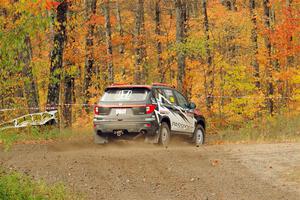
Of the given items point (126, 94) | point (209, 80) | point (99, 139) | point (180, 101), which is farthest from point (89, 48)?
point (126, 94)

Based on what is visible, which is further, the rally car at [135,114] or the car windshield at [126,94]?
the car windshield at [126,94]

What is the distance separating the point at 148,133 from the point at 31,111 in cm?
948

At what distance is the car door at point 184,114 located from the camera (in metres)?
16.5

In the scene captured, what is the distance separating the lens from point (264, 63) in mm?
27906

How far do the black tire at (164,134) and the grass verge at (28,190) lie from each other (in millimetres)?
6005

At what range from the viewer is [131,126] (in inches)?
582

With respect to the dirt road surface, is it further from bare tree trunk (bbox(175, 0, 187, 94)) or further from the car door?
bare tree trunk (bbox(175, 0, 187, 94))

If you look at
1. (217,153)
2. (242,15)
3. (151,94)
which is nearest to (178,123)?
(151,94)

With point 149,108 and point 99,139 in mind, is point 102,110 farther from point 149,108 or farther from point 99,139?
point 149,108

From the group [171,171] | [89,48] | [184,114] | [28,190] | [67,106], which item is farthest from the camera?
[89,48]

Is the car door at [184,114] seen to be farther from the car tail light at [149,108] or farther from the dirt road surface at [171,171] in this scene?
the dirt road surface at [171,171]

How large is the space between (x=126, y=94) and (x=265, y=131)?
26.2 feet

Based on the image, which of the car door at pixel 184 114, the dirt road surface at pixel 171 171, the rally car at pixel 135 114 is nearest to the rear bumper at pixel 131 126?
the rally car at pixel 135 114

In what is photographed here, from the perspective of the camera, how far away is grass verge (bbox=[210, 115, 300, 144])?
1812 cm
